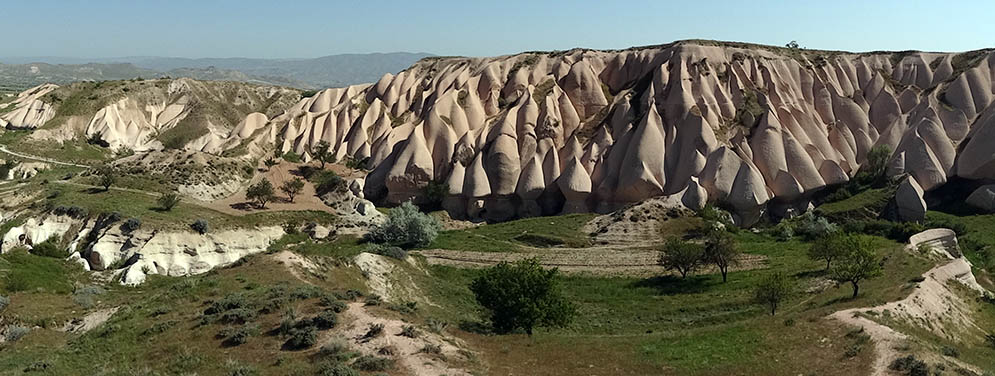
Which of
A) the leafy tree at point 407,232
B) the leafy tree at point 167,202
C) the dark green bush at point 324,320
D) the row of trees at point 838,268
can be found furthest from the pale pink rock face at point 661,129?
the dark green bush at point 324,320

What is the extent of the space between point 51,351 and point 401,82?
2703 inches

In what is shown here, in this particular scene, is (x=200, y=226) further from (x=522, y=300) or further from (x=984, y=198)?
(x=984, y=198)

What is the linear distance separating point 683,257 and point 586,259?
7.76 m

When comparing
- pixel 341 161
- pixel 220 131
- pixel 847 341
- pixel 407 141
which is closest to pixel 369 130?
pixel 341 161

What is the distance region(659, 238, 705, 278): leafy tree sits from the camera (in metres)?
36.5

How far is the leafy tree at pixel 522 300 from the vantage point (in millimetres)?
23891

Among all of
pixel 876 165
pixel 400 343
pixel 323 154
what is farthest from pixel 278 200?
pixel 876 165

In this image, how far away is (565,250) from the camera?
45125mm

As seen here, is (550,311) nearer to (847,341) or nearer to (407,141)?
(847,341)

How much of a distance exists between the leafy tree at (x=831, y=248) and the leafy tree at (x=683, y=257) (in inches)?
243

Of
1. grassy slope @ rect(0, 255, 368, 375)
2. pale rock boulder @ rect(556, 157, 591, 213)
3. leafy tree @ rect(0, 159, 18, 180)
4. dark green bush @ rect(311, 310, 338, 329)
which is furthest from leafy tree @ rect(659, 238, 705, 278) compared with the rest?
A: leafy tree @ rect(0, 159, 18, 180)

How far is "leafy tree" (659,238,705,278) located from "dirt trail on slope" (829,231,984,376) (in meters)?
10.9

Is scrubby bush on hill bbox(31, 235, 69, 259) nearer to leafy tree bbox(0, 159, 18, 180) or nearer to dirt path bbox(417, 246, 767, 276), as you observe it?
dirt path bbox(417, 246, 767, 276)

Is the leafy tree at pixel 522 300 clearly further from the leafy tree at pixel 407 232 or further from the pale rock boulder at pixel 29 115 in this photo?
the pale rock boulder at pixel 29 115
